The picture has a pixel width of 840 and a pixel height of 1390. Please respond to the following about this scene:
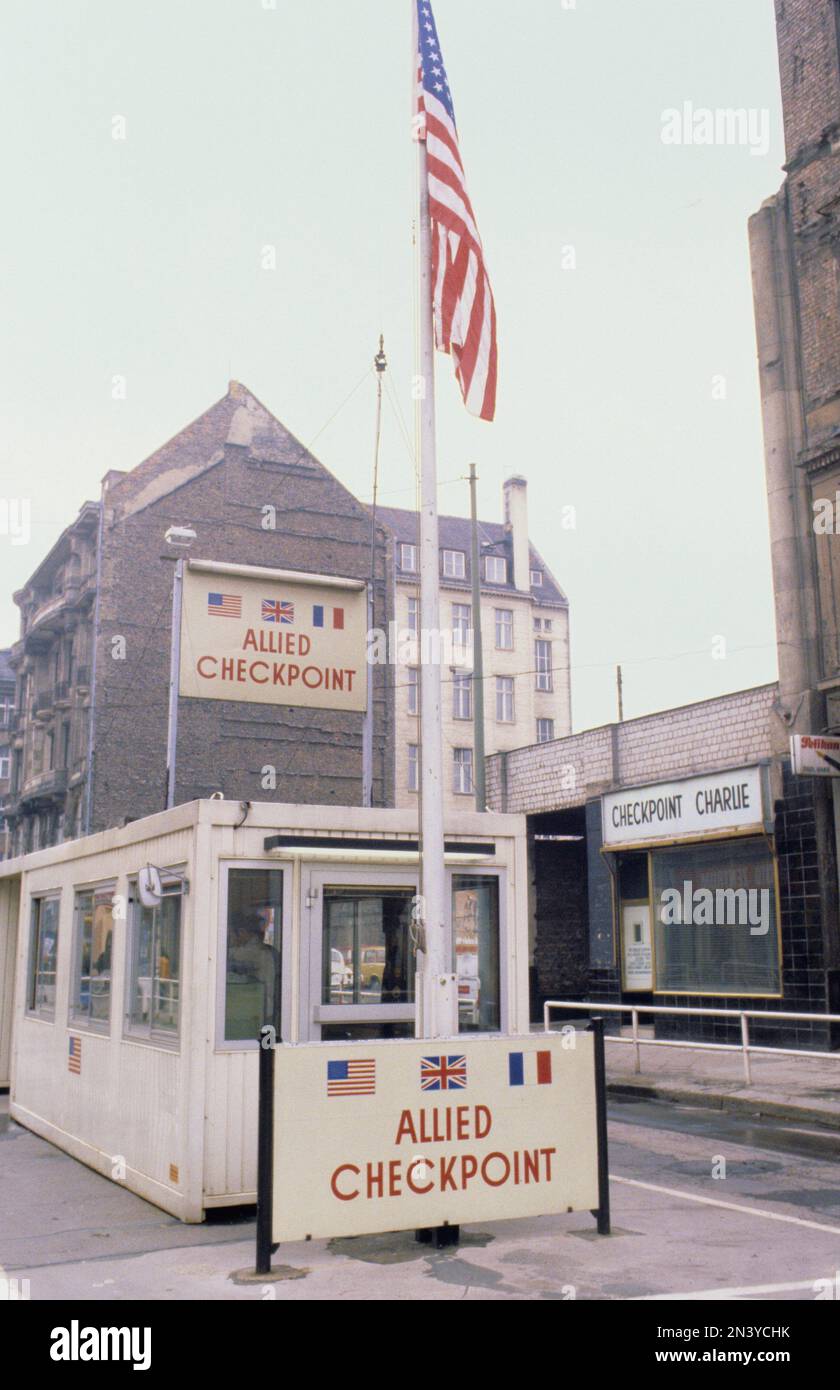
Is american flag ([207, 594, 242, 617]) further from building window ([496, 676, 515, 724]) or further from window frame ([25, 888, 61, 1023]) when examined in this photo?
building window ([496, 676, 515, 724])

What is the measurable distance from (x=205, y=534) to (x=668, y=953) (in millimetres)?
23493

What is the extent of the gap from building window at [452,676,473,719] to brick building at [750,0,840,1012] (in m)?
34.0

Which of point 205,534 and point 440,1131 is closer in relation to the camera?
point 440,1131

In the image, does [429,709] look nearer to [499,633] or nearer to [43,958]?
[43,958]

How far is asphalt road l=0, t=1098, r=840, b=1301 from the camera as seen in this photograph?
6699mm

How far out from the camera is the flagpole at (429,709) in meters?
8.57

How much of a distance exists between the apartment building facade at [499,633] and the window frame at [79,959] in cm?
4029

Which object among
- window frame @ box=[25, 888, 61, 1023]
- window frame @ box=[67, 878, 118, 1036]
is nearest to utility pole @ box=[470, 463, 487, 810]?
window frame @ box=[25, 888, 61, 1023]

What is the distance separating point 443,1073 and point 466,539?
53.4 meters

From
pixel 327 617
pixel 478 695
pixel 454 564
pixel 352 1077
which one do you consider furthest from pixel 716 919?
pixel 454 564

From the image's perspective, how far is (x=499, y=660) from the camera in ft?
191

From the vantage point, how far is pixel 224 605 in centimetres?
1195
